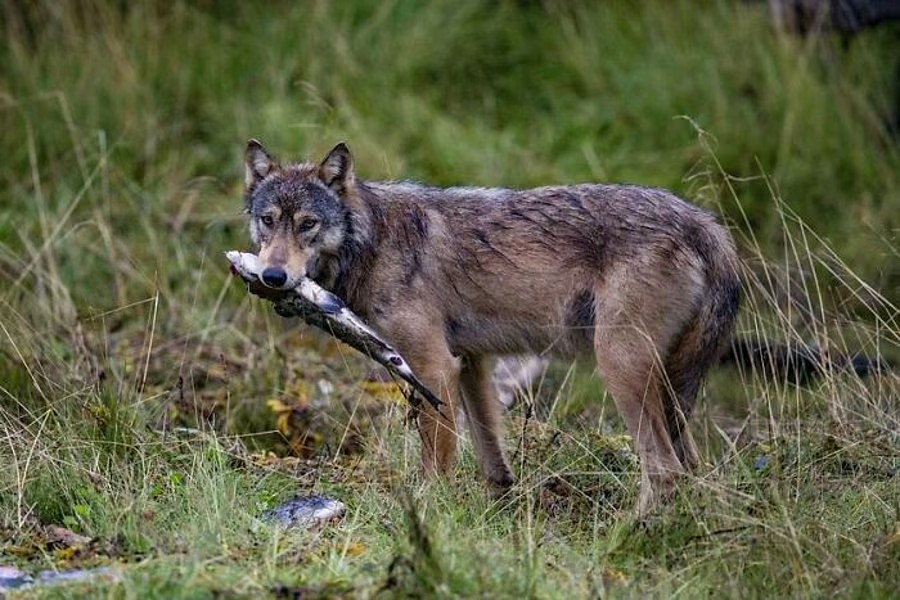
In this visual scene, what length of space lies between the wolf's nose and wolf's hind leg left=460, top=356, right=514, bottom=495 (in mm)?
1313

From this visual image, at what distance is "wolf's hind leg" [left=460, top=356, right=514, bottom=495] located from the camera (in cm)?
707

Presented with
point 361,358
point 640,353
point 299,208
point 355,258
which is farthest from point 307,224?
point 361,358

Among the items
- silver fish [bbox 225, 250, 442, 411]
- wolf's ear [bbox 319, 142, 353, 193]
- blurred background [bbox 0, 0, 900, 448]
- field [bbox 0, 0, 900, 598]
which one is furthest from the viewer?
blurred background [bbox 0, 0, 900, 448]

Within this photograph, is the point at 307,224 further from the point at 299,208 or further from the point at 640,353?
the point at 640,353

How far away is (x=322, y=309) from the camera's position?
648 cm

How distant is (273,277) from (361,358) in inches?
117

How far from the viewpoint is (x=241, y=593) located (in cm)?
494

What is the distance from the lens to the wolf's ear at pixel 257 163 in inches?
281

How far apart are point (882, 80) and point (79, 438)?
307 inches

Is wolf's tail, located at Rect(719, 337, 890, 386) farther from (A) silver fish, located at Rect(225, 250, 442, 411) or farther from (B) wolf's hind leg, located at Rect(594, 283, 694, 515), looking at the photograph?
(A) silver fish, located at Rect(225, 250, 442, 411)

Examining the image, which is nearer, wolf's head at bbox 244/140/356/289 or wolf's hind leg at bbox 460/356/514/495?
wolf's head at bbox 244/140/356/289

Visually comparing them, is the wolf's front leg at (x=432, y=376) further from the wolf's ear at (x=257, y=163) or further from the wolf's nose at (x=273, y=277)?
the wolf's ear at (x=257, y=163)

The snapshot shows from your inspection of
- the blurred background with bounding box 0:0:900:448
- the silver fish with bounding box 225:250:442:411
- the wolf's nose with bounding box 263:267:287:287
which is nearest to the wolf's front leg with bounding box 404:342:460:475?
the silver fish with bounding box 225:250:442:411

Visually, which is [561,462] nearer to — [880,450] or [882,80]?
[880,450]
